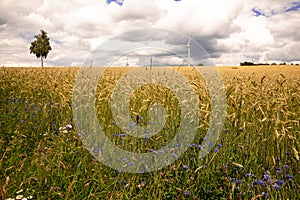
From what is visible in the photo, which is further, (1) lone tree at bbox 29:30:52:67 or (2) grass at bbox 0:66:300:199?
(1) lone tree at bbox 29:30:52:67

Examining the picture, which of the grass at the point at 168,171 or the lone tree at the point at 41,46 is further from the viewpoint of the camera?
the lone tree at the point at 41,46

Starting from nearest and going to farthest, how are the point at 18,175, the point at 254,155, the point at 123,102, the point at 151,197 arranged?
the point at 151,197
the point at 18,175
the point at 254,155
the point at 123,102

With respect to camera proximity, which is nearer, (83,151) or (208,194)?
(208,194)

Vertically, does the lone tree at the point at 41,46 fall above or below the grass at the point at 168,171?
above

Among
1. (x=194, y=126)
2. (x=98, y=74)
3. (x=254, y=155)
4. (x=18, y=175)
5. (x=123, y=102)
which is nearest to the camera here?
(x=18, y=175)

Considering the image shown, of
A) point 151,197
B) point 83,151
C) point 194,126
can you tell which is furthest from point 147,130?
point 151,197

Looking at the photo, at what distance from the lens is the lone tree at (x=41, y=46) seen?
171 feet

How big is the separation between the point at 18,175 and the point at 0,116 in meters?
2.24

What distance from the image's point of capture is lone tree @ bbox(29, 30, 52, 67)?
52188 millimetres

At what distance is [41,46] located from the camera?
52.2 metres

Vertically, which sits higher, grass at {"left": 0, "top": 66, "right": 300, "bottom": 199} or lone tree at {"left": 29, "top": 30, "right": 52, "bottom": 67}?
lone tree at {"left": 29, "top": 30, "right": 52, "bottom": 67}

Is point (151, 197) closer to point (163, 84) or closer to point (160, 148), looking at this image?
point (160, 148)

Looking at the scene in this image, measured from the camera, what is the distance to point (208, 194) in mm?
2568

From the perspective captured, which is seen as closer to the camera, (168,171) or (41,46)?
(168,171)
